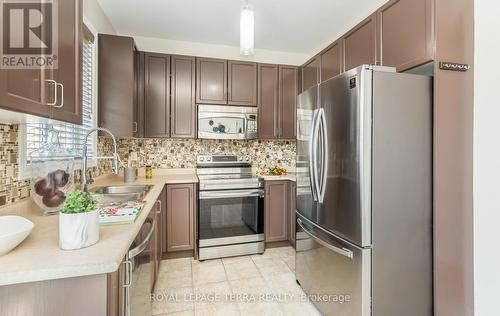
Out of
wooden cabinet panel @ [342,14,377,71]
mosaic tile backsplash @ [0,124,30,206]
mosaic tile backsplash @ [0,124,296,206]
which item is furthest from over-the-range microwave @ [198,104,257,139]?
mosaic tile backsplash @ [0,124,30,206]

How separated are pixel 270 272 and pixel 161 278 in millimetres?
1056

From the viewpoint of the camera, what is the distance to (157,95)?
2.85 m

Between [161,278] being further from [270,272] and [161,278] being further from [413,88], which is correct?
[413,88]

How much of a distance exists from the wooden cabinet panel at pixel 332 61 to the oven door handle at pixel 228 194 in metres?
1.48

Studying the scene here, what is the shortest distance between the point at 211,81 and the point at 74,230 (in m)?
2.43

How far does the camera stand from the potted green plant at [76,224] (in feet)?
2.86

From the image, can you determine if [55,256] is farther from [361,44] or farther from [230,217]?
[361,44]

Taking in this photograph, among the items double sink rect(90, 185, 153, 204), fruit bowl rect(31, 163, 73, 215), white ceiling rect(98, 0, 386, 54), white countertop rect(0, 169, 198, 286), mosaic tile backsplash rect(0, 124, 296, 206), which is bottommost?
white countertop rect(0, 169, 198, 286)

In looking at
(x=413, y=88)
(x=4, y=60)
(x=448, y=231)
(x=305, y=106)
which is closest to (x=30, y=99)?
(x=4, y=60)

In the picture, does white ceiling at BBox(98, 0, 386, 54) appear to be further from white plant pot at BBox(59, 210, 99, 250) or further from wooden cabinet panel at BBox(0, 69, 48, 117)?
white plant pot at BBox(59, 210, 99, 250)

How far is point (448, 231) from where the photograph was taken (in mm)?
1453

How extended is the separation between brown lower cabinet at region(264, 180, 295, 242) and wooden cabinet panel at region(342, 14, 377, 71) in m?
1.48

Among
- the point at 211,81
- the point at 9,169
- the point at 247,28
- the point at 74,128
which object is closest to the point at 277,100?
the point at 211,81

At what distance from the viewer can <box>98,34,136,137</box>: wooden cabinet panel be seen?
2359 mm
